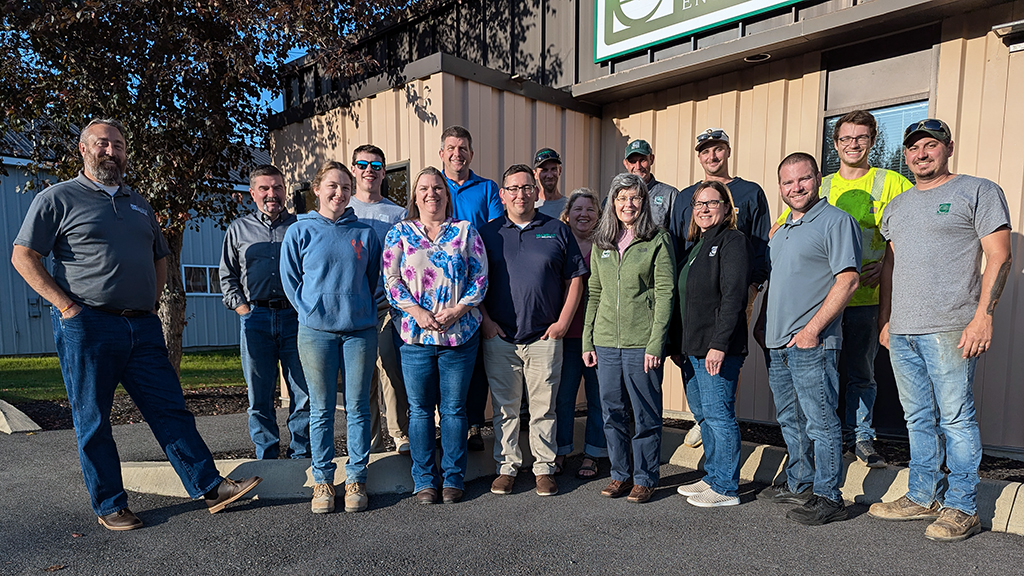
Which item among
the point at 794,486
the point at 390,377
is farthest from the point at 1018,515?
the point at 390,377

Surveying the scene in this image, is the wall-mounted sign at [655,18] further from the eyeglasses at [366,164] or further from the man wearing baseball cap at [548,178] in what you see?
the eyeglasses at [366,164]

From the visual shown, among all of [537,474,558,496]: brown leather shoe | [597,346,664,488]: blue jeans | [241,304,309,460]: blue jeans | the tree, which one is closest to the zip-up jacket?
[597,346,664,488]: blue jeans

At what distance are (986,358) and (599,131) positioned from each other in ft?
13.5

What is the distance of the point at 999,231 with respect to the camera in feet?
10.1

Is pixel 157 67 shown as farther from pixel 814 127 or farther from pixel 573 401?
pixel 814 127

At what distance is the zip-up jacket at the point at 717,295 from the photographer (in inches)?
138

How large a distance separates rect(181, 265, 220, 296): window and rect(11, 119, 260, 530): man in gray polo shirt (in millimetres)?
14132

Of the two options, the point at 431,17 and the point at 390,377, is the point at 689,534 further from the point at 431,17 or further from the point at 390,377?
the point at 431,17

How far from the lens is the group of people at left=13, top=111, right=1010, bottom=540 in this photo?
3266 mm

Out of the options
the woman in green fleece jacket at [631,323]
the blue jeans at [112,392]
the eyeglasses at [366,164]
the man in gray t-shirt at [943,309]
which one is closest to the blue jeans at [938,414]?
the man in gray t-shirt at [943,309]

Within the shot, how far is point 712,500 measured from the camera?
3.71m

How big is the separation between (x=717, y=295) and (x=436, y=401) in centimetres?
190

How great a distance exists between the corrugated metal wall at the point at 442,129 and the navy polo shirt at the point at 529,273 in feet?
5.45

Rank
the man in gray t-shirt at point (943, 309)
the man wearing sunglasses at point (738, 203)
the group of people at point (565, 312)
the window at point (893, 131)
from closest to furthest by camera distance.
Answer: the man in gray t-shirt at point (943, 309) → the group of people at point (565, 312) → the man wearing sunglasses at point (738, 203) → the window at point (893, 131)
